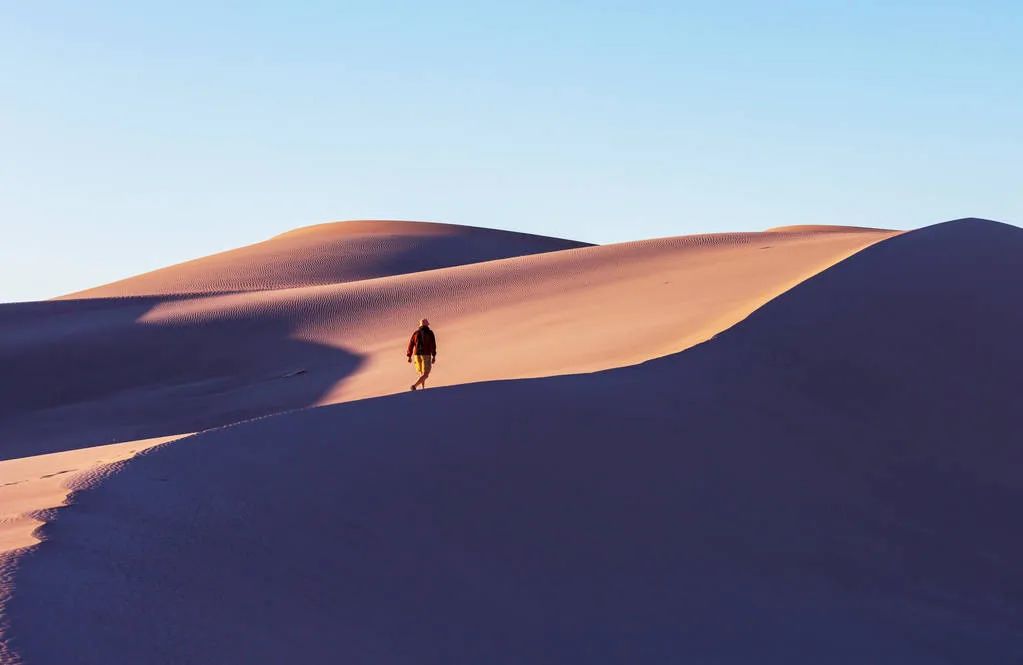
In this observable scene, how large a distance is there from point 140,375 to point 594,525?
54.7ft

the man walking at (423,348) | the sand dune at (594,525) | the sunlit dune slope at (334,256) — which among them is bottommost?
the sand dune at (594,525)

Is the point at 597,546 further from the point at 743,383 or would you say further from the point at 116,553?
the point at 743,383

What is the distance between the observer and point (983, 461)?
12164 mm

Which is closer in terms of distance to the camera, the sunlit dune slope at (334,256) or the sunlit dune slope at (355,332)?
the sunlit dune slope at (355,332)

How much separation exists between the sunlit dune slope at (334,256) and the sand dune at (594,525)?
2265 cm

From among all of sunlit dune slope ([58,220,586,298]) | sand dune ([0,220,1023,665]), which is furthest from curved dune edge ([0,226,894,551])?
sunlit dune slope ([58,220,586,298])

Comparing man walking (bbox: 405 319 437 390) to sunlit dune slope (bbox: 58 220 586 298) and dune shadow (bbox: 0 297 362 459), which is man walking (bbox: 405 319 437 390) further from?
sunlit dune slope (bbox: 58 220 586 298)

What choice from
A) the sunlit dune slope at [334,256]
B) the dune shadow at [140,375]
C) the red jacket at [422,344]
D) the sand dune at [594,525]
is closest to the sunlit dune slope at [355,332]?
the dune shadow at [140,375]

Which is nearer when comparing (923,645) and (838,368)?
(923,645)

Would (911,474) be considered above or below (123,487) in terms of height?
below

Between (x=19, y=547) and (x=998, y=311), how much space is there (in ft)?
40.3

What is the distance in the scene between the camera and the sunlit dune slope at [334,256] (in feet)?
127

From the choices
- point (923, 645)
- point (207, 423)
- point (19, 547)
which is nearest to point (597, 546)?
point (923, 645)

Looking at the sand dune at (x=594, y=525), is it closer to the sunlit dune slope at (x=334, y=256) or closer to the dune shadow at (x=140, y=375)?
the dune shadow at (x=140, y=375)
